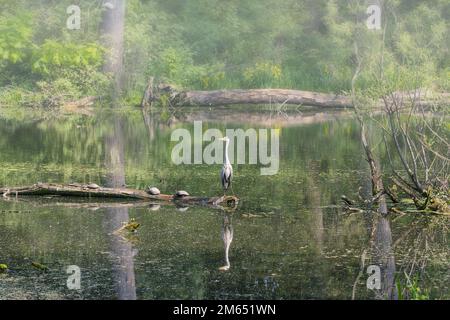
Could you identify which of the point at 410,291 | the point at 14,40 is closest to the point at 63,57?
the point at 14,40

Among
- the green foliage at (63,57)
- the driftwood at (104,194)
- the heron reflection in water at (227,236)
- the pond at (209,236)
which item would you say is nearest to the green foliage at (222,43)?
the green foliage at (63,57)

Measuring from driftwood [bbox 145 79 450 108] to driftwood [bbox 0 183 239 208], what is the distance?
1682cm

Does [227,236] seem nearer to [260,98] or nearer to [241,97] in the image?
[260,98]

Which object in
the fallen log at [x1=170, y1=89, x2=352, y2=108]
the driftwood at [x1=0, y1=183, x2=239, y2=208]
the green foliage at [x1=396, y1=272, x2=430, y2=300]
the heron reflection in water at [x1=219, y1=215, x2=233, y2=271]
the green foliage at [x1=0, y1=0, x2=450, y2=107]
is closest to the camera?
the green foliage at [x1=396, y1=272, x2=430, y2=300]

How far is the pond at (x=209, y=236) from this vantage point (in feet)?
24.7

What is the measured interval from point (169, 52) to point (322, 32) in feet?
22.8

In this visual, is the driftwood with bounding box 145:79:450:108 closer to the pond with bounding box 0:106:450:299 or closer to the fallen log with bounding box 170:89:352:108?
the fallen log with bounding box 170:89:352:108

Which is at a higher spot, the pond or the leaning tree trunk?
the leaning tree trunk

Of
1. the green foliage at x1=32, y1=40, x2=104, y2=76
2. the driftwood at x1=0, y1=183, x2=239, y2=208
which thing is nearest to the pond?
the driftwood at x1=0, y1=183, x2=239, y2=208

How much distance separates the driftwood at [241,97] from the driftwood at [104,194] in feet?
55.2

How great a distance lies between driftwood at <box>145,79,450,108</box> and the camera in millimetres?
28656

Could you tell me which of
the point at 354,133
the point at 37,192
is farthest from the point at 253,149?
the point at 37,192

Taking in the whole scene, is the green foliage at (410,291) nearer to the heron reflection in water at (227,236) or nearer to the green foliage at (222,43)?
the heron reflection in water at (227,236)
